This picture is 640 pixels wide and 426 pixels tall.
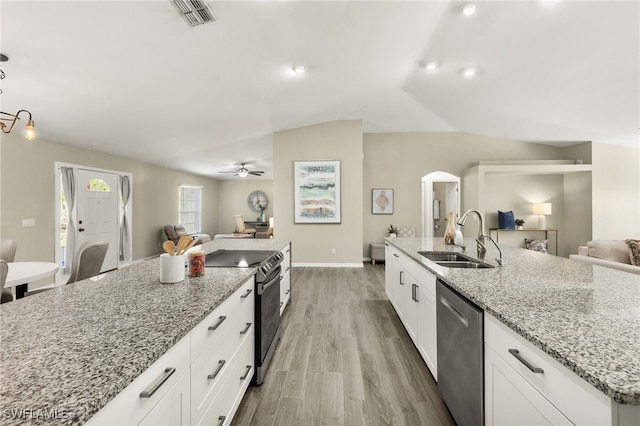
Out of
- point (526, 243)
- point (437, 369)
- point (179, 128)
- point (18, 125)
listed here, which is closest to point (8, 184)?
point (18, 125)

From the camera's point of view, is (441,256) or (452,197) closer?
(441,256)

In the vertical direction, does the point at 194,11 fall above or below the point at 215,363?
above

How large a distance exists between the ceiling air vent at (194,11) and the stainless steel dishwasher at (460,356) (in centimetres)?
251

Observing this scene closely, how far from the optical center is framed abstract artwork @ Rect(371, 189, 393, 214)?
6797 mm

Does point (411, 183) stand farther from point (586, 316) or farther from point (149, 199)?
point (149, 199)

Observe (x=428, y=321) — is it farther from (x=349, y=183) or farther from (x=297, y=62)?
(x=349, y=183)

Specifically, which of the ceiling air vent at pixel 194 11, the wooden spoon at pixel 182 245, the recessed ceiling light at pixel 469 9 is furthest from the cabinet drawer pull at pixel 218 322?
the recessed ceiling light at pixel 469 9

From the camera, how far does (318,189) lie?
580 cm

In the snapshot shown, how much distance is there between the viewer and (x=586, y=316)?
3.30 ft

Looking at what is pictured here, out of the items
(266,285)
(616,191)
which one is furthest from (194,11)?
(616,191)

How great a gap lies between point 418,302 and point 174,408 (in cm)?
174

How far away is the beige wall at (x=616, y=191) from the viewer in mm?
5891

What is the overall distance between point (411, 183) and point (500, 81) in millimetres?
3093

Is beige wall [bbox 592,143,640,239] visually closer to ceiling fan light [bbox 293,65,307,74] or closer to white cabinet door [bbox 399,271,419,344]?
white cabinet door [bbox 399,271,419,344]
